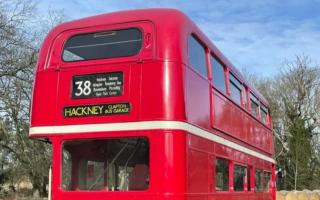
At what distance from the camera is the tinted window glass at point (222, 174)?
337 inches

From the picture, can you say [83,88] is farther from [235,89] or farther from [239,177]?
[239,177]

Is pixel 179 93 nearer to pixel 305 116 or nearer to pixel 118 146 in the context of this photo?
pixel 118 146

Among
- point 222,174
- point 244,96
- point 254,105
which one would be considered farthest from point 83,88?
point 254,105

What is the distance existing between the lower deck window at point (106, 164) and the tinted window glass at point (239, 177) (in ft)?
9.86

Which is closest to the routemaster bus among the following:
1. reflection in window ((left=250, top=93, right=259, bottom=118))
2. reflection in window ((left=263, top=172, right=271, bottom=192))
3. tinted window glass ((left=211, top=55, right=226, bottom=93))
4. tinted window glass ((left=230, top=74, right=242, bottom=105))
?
tinted window glass ((left=211, top=55, right=226, bottom=93))

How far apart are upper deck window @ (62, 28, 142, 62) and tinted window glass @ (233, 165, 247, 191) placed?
339 centimetres

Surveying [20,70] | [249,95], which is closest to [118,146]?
[249,95]

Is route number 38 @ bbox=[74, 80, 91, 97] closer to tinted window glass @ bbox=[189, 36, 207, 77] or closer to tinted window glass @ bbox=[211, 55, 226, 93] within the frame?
tinted window glass @ bbox=[189, 36, 207, 77]

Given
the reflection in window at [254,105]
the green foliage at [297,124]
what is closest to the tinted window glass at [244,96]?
the reflection in window at [254,105]

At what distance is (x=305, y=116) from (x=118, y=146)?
4035 cm

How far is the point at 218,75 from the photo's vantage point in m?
9.16

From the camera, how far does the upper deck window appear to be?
7500mm

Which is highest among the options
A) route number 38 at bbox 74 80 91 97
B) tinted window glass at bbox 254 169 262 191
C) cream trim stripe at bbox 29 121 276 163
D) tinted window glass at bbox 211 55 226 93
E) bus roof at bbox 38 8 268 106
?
bus roof at bbox 38 8 268 106

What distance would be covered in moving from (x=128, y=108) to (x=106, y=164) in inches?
32.8
